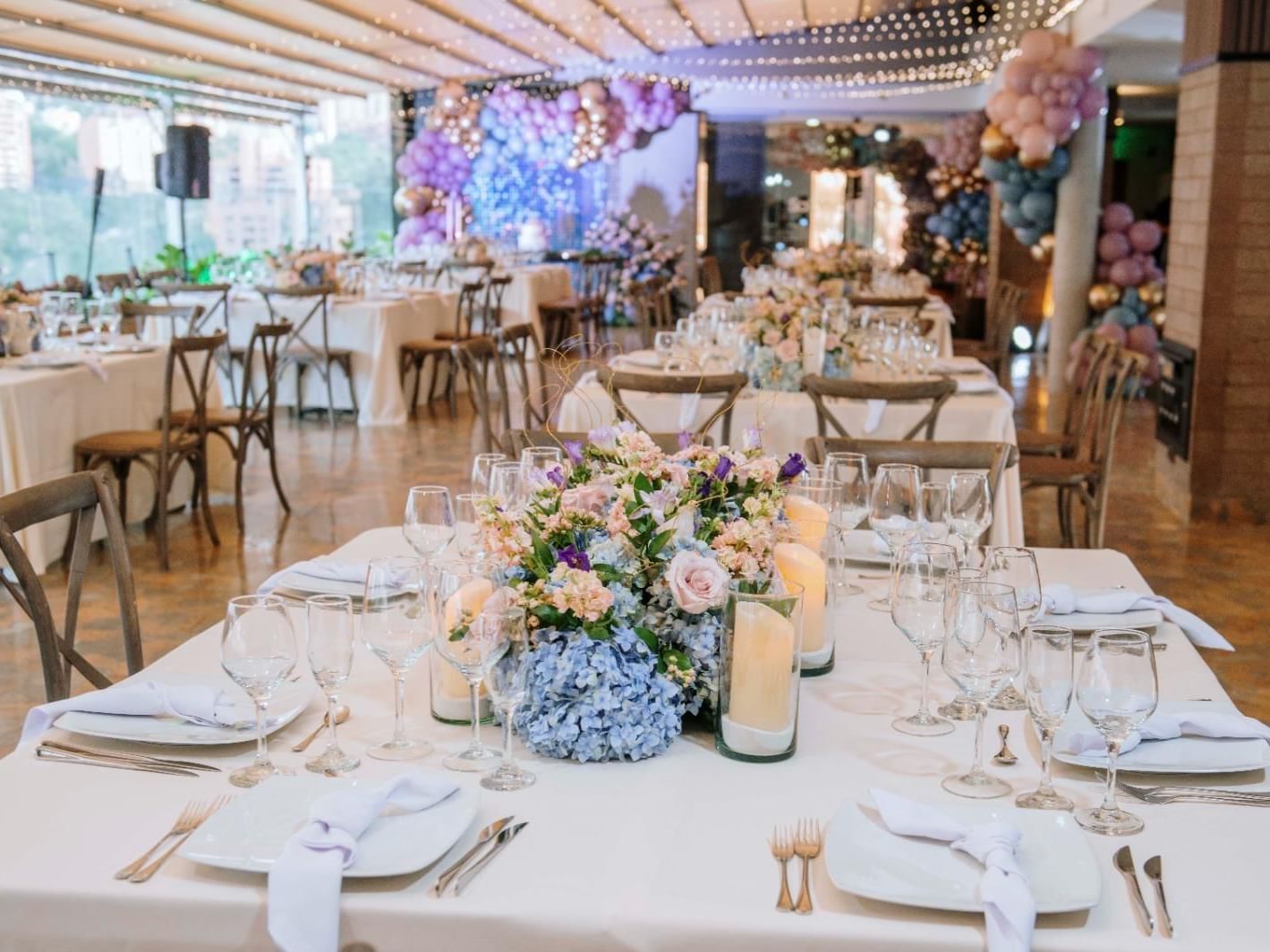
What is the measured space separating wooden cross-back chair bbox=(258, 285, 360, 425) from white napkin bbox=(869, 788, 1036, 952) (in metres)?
7.39

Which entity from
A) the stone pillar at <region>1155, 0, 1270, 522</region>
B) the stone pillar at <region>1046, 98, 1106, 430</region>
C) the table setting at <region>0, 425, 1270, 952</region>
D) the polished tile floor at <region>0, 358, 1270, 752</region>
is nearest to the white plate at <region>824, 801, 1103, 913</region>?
the table setting at <region>0, 425, 1270, 952</region>

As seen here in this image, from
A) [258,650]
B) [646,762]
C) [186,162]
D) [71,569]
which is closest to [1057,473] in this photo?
[71,569]

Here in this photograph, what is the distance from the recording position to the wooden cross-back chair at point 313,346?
27.8 ft

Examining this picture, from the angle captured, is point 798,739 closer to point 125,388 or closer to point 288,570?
point 288,570

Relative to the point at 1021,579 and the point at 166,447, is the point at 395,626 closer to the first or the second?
the point at 1021,579

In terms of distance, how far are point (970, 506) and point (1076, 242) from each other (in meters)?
9.48

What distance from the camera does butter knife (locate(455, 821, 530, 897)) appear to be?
129 centimetres

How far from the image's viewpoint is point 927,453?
3084mm

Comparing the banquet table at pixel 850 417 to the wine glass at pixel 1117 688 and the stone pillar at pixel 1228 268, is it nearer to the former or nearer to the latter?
the stone pillar at pixel 1228 268

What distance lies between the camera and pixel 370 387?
9.05 metres

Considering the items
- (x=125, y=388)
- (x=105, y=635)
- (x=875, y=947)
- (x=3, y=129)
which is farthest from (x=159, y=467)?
→ (x=3, y=129)

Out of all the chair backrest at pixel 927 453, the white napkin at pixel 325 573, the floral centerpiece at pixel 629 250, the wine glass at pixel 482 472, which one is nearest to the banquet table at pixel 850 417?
the chair backrest at pixel 927 453

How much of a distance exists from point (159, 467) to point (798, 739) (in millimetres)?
A: 4287

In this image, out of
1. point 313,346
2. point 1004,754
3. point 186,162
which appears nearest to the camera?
point 1004,754
